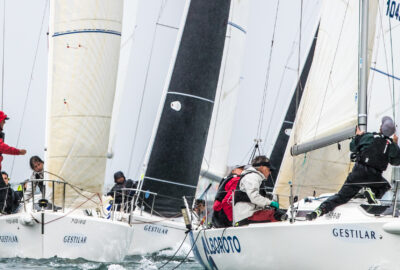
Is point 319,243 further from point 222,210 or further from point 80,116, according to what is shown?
point 80,116

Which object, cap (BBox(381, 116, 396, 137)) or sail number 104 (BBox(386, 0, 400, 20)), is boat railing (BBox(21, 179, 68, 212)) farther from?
sail number 104 (BBox(386, 0, 400, 20))

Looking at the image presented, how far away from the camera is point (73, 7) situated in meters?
11.7

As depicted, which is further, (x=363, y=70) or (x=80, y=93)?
(x=80, y=93)

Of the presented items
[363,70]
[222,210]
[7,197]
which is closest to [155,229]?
[7,197]

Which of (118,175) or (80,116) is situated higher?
(80,116)

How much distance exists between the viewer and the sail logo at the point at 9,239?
33.5 ft

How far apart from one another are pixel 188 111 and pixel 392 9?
4.38 meters

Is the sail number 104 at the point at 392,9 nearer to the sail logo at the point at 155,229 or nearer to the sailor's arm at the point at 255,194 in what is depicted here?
the sailor's arm at the point at 255,194

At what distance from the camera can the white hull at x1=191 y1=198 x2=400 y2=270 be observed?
6724mm

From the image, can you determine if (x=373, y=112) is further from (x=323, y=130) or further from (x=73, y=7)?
(x=73, y=7)

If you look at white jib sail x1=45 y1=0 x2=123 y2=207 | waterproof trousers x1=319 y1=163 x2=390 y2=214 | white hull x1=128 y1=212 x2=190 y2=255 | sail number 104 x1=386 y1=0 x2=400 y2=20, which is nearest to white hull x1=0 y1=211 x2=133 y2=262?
white jib sail x1=45 y1=0 x2=123 y2=207

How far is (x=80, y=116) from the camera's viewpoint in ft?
37.6

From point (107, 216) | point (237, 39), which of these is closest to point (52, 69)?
point (107, 216)

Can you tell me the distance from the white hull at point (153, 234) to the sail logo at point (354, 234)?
5918 millimetres
